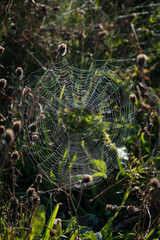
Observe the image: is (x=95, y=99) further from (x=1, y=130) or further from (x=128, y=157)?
Answer: (x=1, y=130)

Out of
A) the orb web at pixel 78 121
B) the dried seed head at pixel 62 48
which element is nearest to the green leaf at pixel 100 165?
the orb web at pixel 78 121

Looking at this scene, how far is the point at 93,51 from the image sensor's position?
13.5 ft

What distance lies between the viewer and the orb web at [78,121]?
2.89 metres

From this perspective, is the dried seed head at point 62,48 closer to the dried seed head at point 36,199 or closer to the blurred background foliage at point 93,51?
the blurred background foliage at point 93,51

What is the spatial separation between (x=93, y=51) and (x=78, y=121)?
3.50 ft

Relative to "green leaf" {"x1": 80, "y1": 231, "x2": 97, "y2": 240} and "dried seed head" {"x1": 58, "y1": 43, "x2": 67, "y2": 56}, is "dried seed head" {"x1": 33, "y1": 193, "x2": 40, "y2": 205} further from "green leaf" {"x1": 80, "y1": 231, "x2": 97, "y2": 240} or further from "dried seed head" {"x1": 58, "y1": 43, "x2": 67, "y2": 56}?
"dried seed head" {"x1": 58, "y1": 43, "x2": 67, "y2": 56}

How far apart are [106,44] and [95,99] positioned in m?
1.15

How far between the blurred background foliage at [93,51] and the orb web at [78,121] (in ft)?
0.50

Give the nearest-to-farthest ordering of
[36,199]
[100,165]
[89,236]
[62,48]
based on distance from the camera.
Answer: [36,199] → [89,236] → [62,48] → [100,165]

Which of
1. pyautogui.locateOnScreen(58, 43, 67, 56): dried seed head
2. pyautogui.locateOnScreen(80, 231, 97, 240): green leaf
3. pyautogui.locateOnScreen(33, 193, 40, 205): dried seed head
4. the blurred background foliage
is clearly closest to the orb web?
the blurred background foliage

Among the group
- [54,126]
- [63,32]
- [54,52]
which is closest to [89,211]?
[54,126]

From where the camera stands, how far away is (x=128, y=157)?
290cm

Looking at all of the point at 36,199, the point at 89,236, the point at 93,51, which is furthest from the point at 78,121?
the point at 36,199

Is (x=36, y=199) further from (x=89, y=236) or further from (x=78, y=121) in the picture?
(x=78, y=121)
